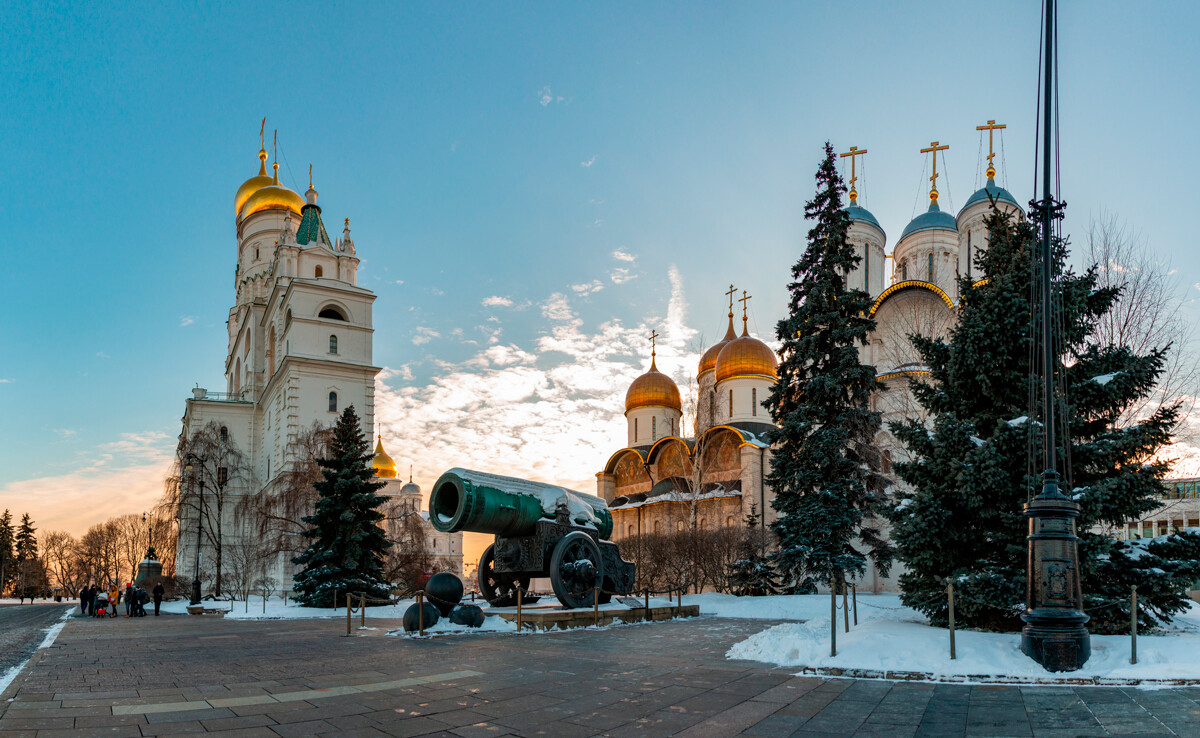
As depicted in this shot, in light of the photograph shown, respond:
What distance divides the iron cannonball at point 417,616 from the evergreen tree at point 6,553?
69.6m

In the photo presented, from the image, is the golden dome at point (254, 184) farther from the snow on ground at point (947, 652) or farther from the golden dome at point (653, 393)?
the snow on ground at point (947, 652)

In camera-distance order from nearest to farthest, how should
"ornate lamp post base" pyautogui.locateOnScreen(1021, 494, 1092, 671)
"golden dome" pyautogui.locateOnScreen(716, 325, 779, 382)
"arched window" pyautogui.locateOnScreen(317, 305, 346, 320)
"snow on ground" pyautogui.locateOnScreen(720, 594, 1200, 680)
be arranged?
"snow on ground" pyautogui.locateOnScreen(720, 594, 1200, 680)
"ornate lamp post base" pyautogui.locateOnScreen(1021, 494, 1092, 671)
"arched window" pyautogui.locateOnScreen(317, 305, 346, 320)
"golden dome" pyautogui.locateOnScreen(716, 325, 779, 382)

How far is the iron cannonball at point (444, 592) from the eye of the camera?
13297 millimetres

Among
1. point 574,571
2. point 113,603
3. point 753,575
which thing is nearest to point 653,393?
point 753,575

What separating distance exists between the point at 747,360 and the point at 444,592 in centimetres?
3203

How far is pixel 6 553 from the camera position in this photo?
65.4 m

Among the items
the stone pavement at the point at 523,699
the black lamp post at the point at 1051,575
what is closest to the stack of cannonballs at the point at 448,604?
the stone pavement at the point at 523,699

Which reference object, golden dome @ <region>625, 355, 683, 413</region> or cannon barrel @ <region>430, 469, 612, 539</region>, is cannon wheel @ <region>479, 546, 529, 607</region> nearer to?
cannon barrel @ <region>430, 469, 612, 539</region>

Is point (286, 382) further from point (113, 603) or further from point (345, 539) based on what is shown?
point (345, 539)

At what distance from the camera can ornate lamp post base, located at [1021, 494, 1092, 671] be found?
7.59m

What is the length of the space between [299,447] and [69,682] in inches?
1021

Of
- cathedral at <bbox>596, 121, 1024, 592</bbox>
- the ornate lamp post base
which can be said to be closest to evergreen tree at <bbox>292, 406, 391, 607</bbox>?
cathedral at <bbox>596, 121, 1024, 592</bbox>

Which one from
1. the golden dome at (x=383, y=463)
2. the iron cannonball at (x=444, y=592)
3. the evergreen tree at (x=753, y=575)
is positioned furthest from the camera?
the golden dome at (x=383, y=463)

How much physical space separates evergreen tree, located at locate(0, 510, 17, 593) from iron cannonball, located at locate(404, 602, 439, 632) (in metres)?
69.6
